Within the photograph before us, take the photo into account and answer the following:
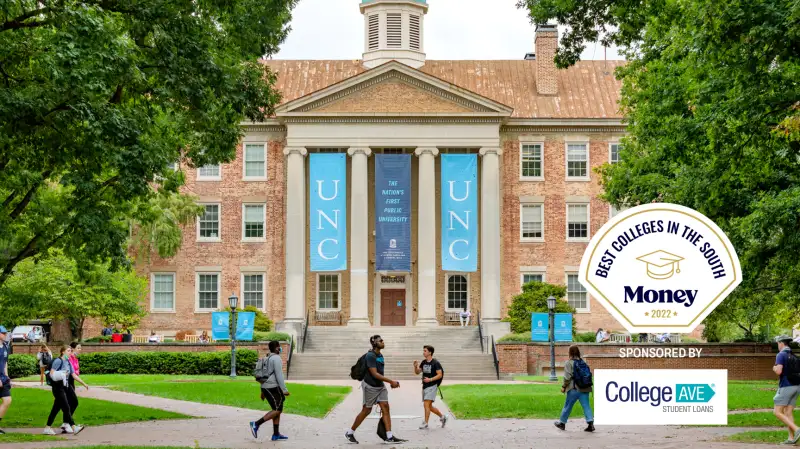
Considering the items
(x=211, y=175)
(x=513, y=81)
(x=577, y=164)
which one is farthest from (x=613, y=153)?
(x=211, y=175)

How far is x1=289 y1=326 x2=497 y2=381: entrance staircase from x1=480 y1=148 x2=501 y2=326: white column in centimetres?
162

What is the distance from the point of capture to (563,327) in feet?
152

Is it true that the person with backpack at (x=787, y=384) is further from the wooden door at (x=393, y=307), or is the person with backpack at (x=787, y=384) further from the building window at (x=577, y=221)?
the building window at (x=577, y=221)

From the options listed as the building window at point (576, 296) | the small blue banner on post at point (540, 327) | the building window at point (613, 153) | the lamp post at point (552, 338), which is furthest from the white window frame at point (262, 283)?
the lamp post at point (552, 338)

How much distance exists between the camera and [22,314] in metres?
47.6

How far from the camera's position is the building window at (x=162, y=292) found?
59344 millimetres

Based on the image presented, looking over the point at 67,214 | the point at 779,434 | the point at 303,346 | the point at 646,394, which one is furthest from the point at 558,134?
the point at 646,394

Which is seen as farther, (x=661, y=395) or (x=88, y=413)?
(x=88, y=413)

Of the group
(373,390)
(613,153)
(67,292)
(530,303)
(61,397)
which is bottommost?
(61,397)

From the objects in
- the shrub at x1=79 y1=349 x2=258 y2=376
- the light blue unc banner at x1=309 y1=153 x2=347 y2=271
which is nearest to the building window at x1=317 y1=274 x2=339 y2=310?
the light blue unc banner at x1=309 y1=153 x2=347 y2=271

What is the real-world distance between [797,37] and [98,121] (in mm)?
11357

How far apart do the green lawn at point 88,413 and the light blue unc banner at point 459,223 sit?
88.6 ft

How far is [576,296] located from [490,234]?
6.14 metres

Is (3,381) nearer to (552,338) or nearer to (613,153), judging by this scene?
(552,338)
